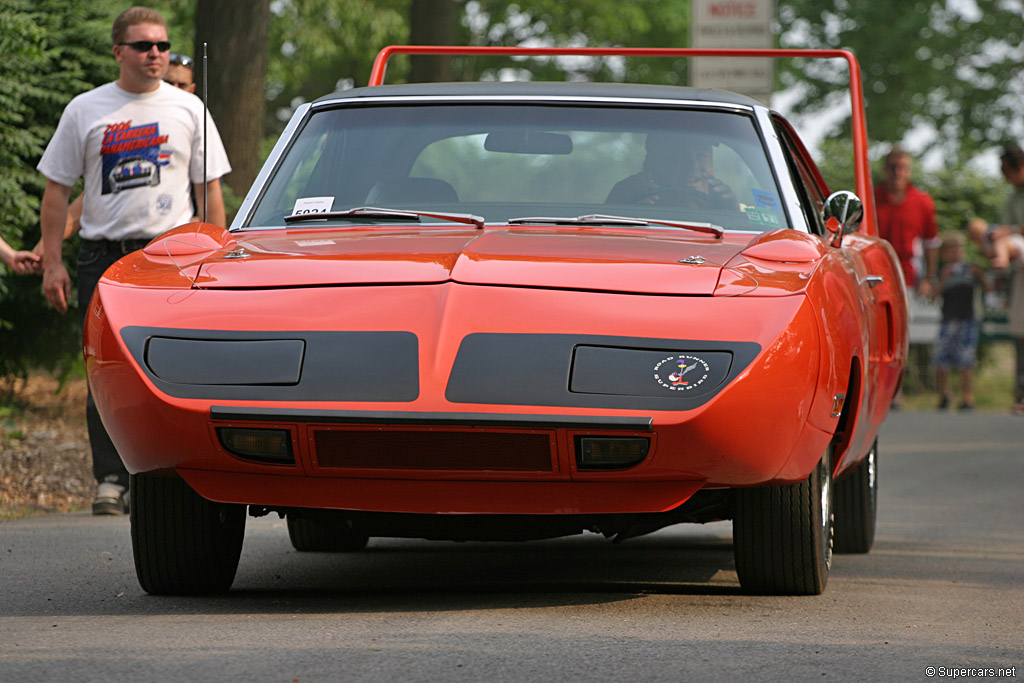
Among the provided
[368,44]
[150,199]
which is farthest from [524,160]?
[368,44]

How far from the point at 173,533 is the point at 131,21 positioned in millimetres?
3115

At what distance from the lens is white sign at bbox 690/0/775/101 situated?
1319 centimetres

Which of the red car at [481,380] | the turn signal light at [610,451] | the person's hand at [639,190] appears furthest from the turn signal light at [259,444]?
the person's hand at [639,190]

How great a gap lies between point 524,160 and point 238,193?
5256mm

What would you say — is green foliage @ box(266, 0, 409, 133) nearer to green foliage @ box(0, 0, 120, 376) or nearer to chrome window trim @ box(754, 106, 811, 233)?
green foliage @ box(0, 0, 120, 376)

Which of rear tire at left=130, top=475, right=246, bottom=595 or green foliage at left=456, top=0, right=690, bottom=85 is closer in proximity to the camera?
rear tire at left=130, top=475, right=246, bottom=595

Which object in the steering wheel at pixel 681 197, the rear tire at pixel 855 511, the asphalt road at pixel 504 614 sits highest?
the steering wheel at pixel 681 197

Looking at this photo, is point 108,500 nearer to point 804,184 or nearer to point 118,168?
point 118,168

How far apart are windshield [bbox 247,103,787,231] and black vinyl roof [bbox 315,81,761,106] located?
7cm

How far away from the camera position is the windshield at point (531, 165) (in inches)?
209

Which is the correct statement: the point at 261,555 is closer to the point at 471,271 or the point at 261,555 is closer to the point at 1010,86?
the point at 471,271

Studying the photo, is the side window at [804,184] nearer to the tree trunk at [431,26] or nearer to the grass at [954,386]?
the tree trunk at [431,26]

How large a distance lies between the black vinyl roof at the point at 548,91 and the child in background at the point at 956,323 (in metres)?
10.4

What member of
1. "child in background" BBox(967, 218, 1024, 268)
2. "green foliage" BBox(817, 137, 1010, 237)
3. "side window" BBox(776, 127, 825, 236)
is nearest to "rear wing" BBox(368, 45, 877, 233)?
"side window" BBox(776, 127, 825, 236)
